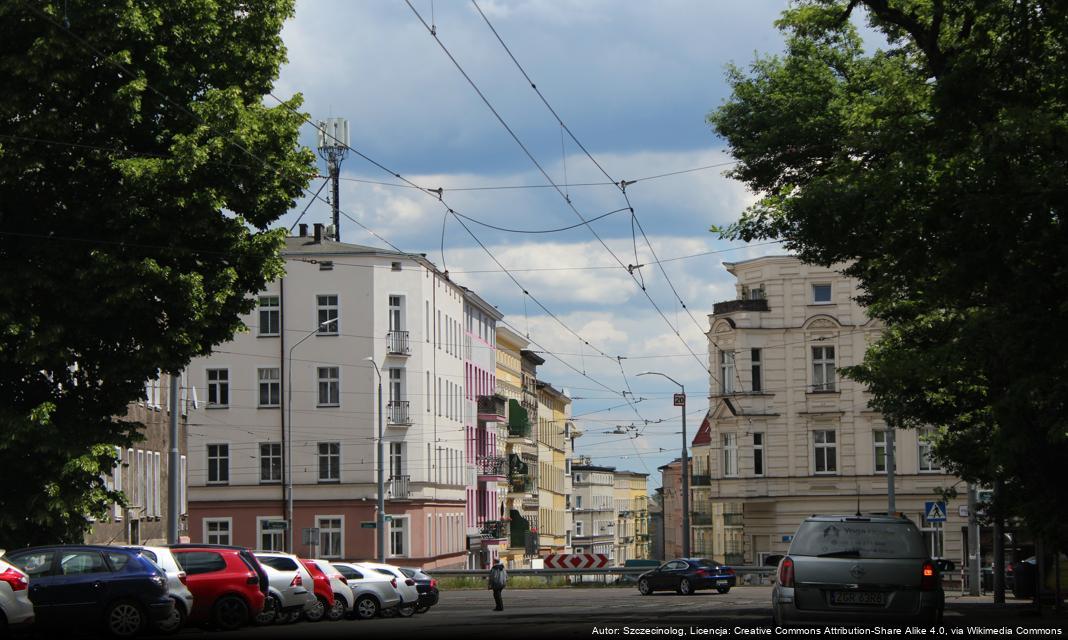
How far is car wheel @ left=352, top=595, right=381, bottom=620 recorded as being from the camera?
115 ft

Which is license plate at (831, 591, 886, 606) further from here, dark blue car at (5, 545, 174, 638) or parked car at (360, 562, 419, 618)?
parked car at (360, 562, 419, 618)

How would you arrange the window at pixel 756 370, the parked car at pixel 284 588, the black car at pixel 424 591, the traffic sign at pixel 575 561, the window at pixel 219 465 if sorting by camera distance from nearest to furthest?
1. the parked car at pixel 284 588
2. the black car at pixel 424 591
3. the traffic sign at pixel 575 561
4. the window at pixel 219 465
5. the window at pixel 756 370

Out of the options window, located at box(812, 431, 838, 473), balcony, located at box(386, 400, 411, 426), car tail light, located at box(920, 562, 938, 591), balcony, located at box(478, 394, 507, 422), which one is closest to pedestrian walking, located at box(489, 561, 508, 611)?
car tail light, located at box(920, 562, 938, 591)

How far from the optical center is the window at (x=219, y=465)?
68.7m

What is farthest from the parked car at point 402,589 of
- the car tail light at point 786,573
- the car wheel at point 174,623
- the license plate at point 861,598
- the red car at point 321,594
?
the license plate at point 861,598

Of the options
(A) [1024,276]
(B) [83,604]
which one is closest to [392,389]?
(B) [83,604]

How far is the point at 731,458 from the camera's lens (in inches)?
2685

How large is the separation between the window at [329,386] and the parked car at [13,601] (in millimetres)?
48111

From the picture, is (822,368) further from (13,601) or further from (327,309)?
(13,601)

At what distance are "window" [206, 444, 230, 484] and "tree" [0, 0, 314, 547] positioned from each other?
42306mm

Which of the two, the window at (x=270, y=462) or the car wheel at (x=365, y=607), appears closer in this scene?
the car wheel at (x=365, y=607)

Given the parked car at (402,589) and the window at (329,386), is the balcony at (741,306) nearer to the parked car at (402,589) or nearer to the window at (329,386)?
the window at (329,386)

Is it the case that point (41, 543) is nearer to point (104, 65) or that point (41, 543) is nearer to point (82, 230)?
point (82, 230)

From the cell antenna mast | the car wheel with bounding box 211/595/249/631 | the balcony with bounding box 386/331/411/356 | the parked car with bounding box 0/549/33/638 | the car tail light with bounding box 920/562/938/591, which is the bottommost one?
the car wheel with bounding box 211/595/249/631
